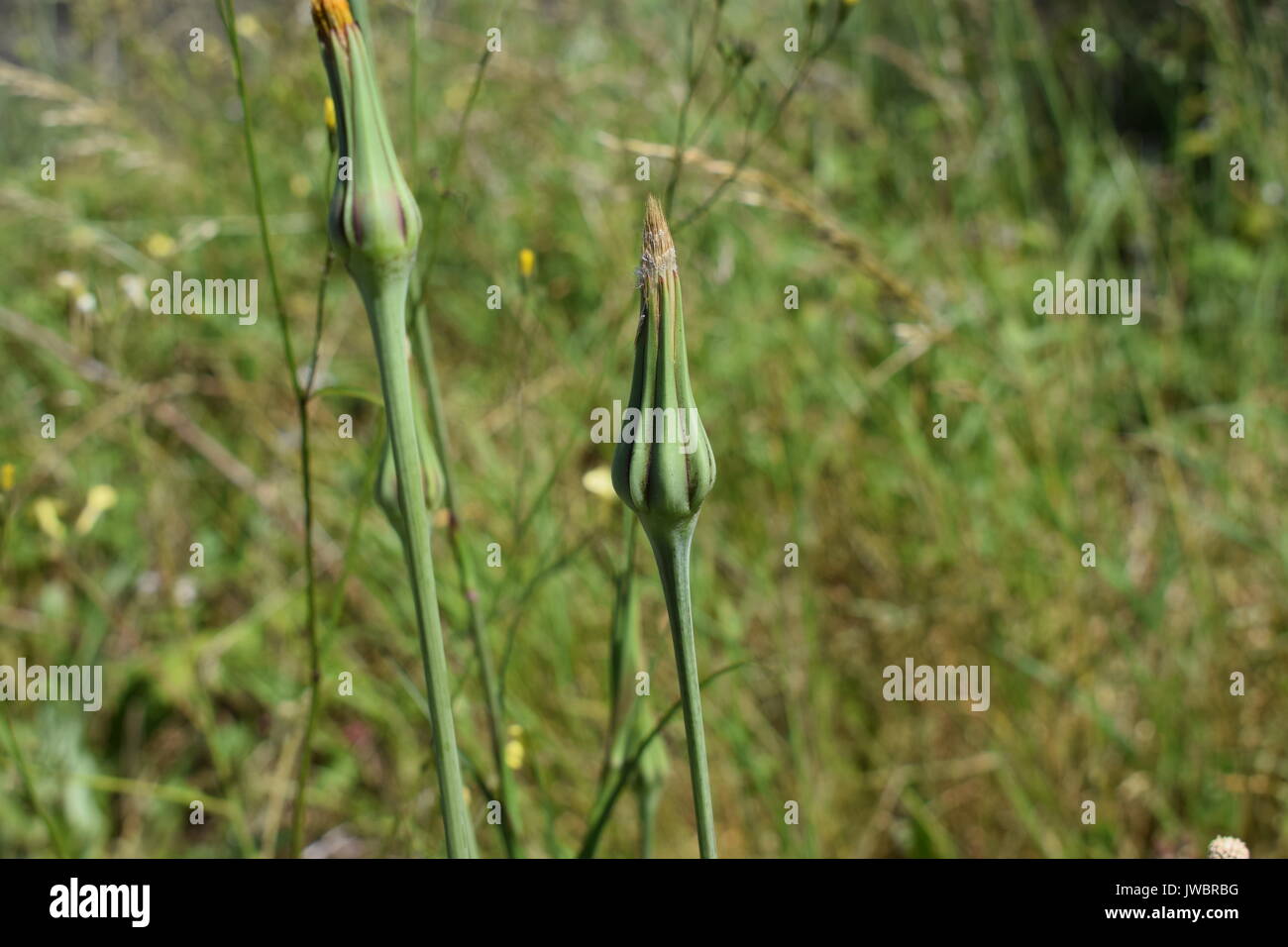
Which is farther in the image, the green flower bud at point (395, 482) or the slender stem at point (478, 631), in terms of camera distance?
the slender stem at point (478, 631)

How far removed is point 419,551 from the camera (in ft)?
2.21

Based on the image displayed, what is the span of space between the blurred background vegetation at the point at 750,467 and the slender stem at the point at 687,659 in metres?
0.43

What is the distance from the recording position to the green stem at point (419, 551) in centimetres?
66

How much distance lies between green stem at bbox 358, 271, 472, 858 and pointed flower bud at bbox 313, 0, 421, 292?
0.04 meters

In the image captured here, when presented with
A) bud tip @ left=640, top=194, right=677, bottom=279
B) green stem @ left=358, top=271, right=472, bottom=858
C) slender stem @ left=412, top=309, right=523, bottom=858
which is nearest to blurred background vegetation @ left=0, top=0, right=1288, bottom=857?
slender stem @ left=412, top=309, right=523, bottom=858

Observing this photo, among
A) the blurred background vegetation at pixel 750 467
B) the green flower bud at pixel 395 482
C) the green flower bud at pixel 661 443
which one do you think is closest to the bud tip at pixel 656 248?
the green flower bud at pixel 661 443

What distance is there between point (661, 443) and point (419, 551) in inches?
6.3

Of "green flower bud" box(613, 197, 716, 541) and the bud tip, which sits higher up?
the bud tip

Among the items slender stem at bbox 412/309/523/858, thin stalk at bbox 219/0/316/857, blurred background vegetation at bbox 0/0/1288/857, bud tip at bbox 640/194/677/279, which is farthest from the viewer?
blurred background vegetation at bbox 0/0/1288/857

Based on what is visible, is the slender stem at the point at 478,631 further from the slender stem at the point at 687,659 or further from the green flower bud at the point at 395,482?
the slender stem at the point at 687,659

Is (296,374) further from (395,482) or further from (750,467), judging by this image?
(750,467)

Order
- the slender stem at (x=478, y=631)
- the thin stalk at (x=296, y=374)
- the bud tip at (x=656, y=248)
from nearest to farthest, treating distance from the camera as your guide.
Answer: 1. the bud tip at (x=656, y=248)
2. the thin stalk at (x=296, y=374)
3. the slender stem at (x=478, y=631)

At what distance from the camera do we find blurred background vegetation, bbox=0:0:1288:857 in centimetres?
190

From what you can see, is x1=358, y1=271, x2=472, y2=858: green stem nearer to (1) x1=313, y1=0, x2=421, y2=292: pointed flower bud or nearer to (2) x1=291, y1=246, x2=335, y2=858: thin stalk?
(1) x1=313, y1=0, x2=421, y2=292: pointed flower bud
